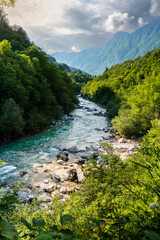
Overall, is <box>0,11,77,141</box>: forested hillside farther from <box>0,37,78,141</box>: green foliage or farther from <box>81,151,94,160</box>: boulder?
<box>81,151,94,160</box>: boulder

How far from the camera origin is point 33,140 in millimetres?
19234

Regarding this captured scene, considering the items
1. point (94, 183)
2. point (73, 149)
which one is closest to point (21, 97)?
point (73, 149)

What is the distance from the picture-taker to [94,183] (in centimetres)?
551

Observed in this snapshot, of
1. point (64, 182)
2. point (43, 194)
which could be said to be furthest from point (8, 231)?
point (64, 182)

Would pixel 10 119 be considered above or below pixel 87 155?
above

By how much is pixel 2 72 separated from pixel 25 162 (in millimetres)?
14954

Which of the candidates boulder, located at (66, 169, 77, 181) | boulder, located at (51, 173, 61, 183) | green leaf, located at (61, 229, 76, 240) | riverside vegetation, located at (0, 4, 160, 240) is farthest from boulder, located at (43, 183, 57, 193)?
green leaf, located at (61, 229, 76, 240)

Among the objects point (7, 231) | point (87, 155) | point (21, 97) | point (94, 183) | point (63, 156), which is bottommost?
point (63, 156)

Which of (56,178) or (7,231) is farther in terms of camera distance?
(56,178)

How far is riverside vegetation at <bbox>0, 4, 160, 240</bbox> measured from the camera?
5.92 ft

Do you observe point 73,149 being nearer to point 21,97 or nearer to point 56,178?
point 56,178


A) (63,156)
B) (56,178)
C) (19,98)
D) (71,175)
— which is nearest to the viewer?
(56,178)

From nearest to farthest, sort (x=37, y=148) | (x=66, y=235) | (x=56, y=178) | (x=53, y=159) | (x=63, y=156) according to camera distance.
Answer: (x=66, y=235), (x=56, y=178), (x=53, y=159), (x=63, y=156), (x=37, y=148)

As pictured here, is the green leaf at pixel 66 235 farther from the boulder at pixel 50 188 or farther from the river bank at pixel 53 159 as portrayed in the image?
the boulder at pixel 50 188
